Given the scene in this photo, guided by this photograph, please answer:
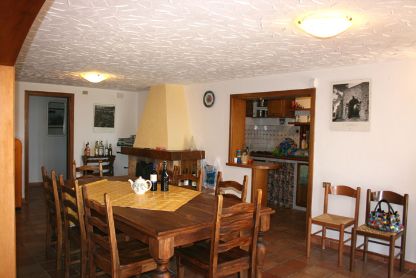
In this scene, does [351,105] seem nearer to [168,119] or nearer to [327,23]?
[327,23]

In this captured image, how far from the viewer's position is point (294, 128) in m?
6.85

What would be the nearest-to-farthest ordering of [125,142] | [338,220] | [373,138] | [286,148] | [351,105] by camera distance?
[338,220] < [373,138] < [351,105] < [286,148] < [125,142]

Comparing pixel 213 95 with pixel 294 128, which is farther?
pixel 294 128

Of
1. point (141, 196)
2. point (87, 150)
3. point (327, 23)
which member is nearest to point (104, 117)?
point (87, 150)

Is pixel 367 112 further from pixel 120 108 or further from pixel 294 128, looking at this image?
pixel 120 108

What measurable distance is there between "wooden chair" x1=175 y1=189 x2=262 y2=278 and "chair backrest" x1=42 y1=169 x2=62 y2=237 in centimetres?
121

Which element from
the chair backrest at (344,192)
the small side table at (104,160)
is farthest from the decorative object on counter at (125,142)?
the chair backrest at (344,192)

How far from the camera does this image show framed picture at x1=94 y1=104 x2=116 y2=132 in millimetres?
7078

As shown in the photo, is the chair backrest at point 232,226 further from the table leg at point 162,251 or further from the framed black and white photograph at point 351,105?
the framed black and white photograph at point 351,105

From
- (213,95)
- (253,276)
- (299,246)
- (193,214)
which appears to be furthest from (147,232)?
(213,95)

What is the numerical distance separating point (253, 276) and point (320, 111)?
248cm

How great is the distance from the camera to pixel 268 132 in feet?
23.9

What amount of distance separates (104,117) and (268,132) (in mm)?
3441

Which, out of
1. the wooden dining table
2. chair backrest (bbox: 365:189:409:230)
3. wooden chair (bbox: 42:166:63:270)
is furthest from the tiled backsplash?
wooden chair (bbox: 42:166:63:270)
